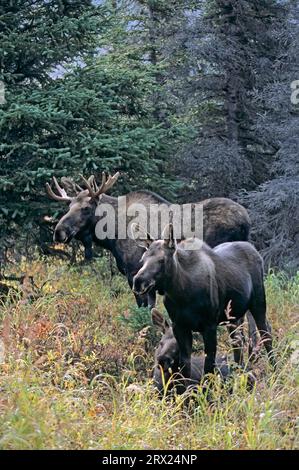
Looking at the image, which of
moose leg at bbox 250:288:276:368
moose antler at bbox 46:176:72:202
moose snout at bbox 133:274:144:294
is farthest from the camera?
moose antler at bbox 46:176:72:202

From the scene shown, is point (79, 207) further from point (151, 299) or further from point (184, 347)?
point (184, 347)

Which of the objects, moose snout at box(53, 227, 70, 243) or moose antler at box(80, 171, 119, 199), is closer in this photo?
moose snout at box(53, 227, 70, 243)

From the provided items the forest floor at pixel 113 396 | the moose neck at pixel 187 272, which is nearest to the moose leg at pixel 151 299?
the forest floor at pixel 113 396

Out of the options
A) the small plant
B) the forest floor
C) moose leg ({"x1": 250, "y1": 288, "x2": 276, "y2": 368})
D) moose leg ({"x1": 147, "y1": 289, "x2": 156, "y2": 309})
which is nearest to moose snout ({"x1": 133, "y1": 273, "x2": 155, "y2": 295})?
the forest floor

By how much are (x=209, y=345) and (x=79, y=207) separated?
3862mm

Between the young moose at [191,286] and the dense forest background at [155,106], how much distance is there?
3041mm

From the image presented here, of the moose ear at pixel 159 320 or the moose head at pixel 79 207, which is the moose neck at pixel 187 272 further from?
the moose head at pixel 79 207

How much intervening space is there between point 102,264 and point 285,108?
171 inches

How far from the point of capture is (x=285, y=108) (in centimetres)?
1484

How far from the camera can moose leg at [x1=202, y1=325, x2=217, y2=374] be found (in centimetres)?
771

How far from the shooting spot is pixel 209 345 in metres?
7.71

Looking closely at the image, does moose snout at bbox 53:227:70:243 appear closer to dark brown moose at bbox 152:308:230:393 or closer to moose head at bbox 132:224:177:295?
dark brown moose at bbox 152:308:230:393

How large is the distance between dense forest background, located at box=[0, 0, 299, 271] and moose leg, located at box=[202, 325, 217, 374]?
3.58m

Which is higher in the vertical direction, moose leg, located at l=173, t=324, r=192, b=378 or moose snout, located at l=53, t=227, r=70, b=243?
moose snout, located at l=53, t=227, r=70, b=243
